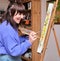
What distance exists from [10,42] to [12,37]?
2.0 inches

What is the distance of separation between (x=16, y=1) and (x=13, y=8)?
0.26ft

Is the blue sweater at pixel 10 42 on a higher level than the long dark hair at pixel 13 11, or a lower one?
Result: lower

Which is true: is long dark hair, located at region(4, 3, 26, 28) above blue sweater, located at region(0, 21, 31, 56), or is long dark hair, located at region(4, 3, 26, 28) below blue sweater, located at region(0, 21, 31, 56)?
above

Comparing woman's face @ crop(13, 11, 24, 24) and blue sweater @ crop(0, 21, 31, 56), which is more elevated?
woman's face @ crop(13, 11, 24, 24)

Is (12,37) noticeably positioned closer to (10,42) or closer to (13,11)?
(10,42)

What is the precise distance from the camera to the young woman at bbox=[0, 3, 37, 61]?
1.68 m

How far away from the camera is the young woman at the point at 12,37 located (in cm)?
168

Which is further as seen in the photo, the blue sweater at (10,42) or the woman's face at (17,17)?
the woman's face at (17,17)

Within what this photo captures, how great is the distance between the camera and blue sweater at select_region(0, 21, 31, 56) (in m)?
1.68

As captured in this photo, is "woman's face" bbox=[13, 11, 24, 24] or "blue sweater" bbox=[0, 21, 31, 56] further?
"woman's face" bbox=[13, 11, 24, 24]

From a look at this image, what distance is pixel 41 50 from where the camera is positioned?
2436mm

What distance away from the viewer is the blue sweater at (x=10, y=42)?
1.68 meters

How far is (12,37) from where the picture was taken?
1691mm

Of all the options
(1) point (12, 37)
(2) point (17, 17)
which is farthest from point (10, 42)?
(2) point (17, 17)
